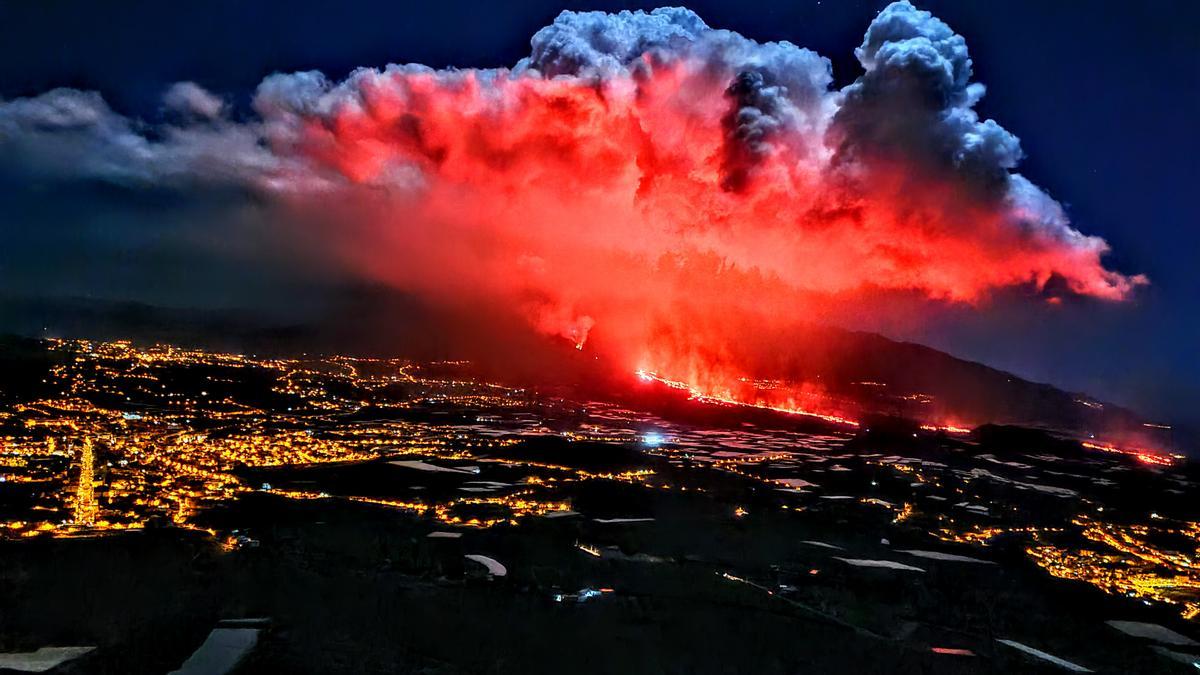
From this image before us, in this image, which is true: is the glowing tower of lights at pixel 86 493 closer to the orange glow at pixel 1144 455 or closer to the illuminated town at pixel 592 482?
the illuminated town at pixel 592 482

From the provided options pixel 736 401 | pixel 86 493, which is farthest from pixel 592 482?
pixel 736 401

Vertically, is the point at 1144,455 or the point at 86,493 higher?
the point at 1144,455

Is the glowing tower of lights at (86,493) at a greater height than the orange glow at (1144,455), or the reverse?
the orange glow at (1144,455)

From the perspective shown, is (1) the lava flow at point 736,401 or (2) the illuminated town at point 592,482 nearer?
(2) the illuminated town at point 592,482

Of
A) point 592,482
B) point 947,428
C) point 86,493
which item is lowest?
point 86,493

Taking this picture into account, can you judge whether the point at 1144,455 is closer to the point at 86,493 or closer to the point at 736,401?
the point at 736,401

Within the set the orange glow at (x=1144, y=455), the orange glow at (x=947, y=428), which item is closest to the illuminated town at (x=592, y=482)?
the orange glow at (x=1144, y=455)

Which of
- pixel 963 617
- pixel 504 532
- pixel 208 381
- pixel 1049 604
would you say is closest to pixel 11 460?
pixel 504 532

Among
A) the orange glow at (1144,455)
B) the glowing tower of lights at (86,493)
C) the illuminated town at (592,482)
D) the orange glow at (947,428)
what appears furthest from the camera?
the orange glow at (947,428)

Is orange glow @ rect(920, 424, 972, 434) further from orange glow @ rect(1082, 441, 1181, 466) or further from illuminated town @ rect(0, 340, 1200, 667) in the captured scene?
orange glow @ rect(1082, 441, 1181, 466)
